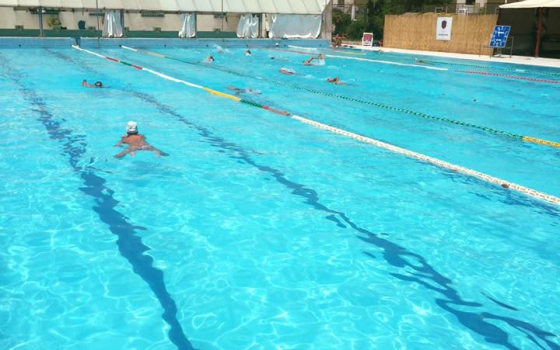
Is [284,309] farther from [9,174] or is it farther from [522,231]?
[9,174]

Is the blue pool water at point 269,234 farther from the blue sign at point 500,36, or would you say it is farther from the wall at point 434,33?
the wall at point 434,33

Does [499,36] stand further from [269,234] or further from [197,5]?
[269,234]

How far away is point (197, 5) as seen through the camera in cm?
3275

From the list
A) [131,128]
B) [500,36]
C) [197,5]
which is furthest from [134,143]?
[197,5]

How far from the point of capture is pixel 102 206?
623 centimetres

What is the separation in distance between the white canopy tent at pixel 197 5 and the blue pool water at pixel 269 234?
62.7 ft

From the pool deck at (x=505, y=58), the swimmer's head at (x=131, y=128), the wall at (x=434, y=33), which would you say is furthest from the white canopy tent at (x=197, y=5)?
the swimmer's head at (x=131, y=128)

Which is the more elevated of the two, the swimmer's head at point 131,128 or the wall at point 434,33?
the wall at point 434,33

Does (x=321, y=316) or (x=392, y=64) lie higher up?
(x=392, y=64)

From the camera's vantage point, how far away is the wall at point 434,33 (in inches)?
1095

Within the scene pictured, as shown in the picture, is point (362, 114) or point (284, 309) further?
point (362, 114)

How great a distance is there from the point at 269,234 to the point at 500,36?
77.7 ft

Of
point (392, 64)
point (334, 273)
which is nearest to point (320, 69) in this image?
point (392, 64)

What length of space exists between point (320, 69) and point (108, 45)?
13758 mm
